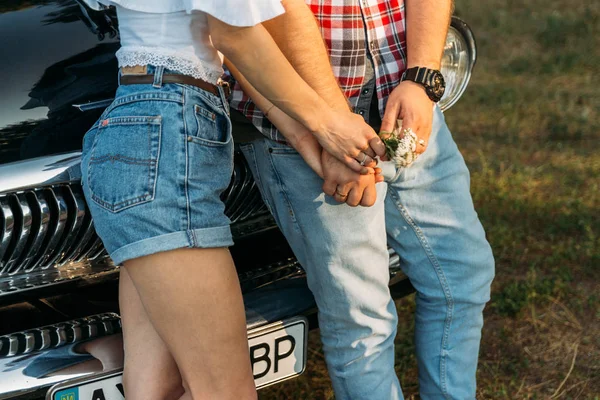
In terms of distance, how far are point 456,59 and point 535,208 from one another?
57.5 inches

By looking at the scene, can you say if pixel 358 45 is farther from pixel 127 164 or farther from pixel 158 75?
pixel 127 164

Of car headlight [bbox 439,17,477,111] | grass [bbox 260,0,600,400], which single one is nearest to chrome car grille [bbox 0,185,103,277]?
grass [bbox 260,0,600,400]

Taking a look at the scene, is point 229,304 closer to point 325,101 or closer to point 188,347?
point 188,347

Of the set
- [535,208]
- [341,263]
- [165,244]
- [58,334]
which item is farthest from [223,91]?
[535,208]

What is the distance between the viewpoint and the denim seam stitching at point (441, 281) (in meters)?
2.10

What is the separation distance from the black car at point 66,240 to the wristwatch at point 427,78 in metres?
0.43

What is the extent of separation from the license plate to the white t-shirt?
0.70 m

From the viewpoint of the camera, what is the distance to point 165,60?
5.53 feet

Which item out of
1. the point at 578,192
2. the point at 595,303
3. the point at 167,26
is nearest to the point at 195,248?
the point at 167,26

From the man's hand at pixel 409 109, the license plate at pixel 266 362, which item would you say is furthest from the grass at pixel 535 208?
the man's hand at pixel 409 109

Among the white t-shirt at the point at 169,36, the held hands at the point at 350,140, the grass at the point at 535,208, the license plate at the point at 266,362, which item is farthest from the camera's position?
the grass at the point at 535,208

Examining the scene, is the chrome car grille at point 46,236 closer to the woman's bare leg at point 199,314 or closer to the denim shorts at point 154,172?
the denim shorts at point 154,172

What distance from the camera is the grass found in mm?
2758

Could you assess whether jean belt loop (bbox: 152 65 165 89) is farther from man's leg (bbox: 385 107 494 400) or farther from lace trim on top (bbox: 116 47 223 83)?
man's leg (bbox: 385 107 494 400)
